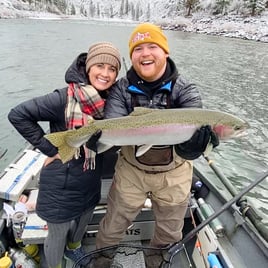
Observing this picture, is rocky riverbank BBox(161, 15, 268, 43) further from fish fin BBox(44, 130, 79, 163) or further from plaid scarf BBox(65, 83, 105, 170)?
fish fin BBox(44, 130, 79, 163)

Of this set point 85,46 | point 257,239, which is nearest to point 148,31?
point 257,239

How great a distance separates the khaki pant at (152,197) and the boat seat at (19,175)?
1.26 meters

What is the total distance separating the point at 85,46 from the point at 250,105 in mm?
18085

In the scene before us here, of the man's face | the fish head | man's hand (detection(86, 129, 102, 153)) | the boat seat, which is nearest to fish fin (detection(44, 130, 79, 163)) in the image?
man's hand (detection(86, 129, 102, 153))

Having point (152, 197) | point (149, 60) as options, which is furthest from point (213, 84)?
point (149, 60)

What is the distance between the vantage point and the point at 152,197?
2.86 meters

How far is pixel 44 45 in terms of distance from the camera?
2714 cm

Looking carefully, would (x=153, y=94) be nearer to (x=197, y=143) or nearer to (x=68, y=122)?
(x=197, y=143)

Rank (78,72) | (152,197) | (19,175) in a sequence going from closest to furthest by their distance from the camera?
1. (78,72)
2. (152,197)
3. (19,175)

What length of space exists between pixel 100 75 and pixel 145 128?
0.59 meters

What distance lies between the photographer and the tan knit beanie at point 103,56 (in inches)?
99.8

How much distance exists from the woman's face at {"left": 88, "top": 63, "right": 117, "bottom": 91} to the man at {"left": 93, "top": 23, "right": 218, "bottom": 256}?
0.12 meters

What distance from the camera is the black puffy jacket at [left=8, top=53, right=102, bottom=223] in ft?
8.05

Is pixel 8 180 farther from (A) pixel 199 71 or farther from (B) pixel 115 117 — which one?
(A) pixel 199 71
